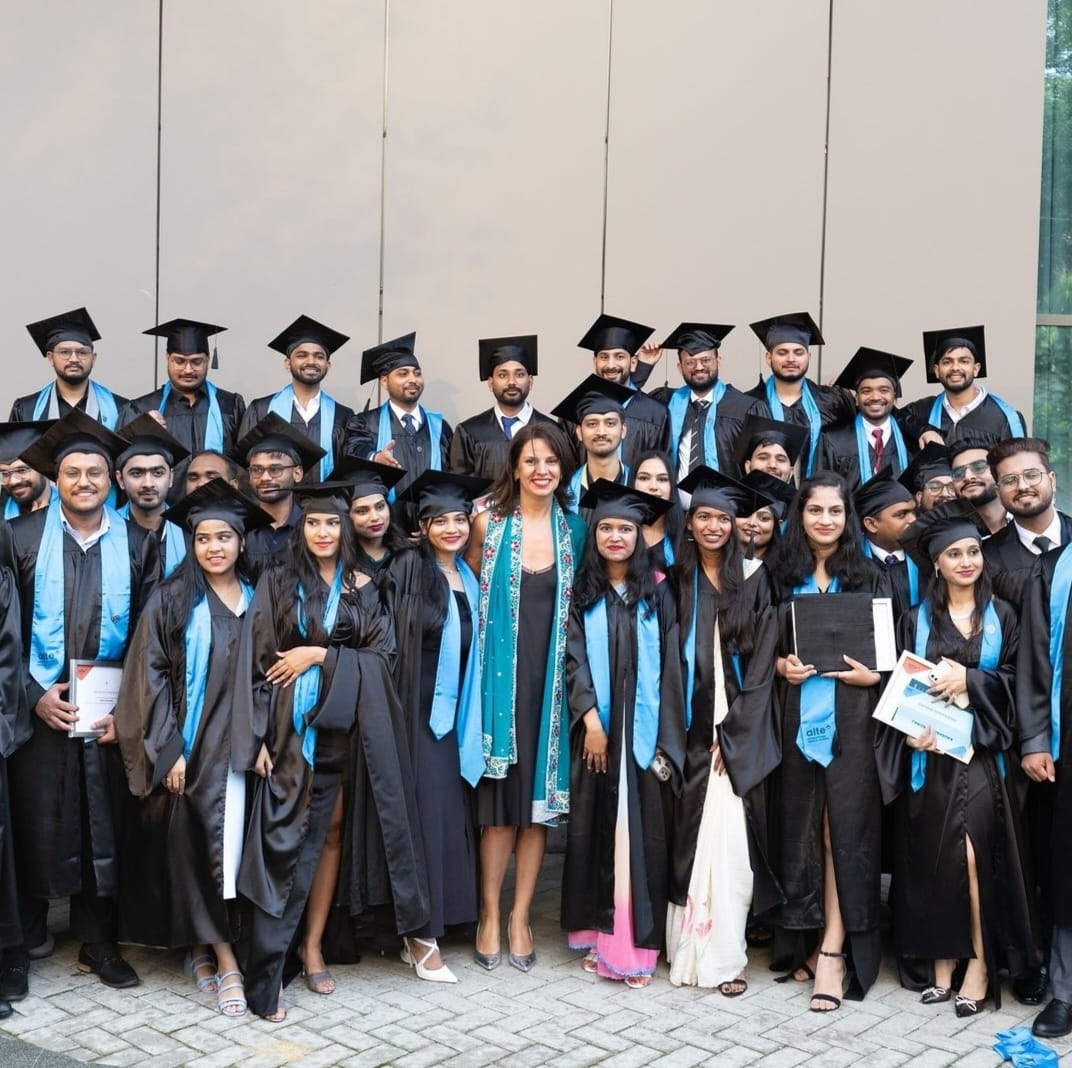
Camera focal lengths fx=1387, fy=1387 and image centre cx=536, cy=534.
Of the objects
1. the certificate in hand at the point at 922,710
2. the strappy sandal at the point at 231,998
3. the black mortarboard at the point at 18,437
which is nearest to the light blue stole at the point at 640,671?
the certificate in hand at the point at 922,710

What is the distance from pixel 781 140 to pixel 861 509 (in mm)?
3796

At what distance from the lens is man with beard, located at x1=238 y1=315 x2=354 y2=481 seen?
687 centimetres

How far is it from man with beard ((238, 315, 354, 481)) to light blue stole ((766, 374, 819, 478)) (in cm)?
211

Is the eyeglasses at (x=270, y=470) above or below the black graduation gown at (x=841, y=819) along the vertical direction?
above

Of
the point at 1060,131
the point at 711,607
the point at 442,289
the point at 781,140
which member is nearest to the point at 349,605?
the point at 711,607

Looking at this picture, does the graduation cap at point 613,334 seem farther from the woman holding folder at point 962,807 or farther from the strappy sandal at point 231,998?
the strappy sandal at point 231,998

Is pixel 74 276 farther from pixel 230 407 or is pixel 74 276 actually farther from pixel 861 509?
pixel 861 509

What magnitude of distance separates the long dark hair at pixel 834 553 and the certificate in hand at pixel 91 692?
2.45m

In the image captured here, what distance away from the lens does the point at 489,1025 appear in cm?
460

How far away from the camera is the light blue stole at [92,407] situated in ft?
22.0

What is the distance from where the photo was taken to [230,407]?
7086mm

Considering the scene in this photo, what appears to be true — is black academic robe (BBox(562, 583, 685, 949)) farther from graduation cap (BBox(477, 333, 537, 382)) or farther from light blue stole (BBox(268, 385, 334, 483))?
light blue stole (BBox(268, 385, 334, 483))

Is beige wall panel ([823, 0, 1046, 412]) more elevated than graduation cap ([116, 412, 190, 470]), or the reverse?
beige wall panel ([823, 0, 1046, 412])

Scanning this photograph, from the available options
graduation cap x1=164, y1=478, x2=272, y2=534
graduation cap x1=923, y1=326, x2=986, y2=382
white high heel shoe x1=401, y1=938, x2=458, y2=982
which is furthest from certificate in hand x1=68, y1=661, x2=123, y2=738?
graduation cap x1=923, y1=326, x2=986, y2=382
